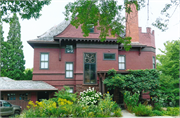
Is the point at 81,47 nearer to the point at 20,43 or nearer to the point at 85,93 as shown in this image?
the point at 85,93

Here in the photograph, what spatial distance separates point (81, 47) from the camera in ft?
54.9

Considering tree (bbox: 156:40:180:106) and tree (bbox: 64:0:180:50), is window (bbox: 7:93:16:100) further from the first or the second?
tree (bbox: 156:40:180:106)

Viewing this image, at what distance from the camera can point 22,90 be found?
1450 centimetres

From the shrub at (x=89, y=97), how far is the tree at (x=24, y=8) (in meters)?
7.80

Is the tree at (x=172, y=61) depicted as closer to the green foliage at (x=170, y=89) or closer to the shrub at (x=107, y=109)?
the green foliage at (x=170, y=89)

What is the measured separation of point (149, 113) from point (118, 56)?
7510 millimetres

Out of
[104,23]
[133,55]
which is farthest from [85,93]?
[104,23]

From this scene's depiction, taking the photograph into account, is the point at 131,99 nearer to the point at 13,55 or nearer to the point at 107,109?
the point at 107,109

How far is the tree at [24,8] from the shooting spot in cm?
821

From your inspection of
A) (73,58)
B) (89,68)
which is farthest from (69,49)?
(89,68)

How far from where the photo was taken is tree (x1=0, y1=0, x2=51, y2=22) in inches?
323

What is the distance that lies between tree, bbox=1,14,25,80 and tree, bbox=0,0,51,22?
17.0 m

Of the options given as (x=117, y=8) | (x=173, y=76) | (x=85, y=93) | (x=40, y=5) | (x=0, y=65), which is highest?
(x=40, y=5)

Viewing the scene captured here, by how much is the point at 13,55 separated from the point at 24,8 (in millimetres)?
17906
